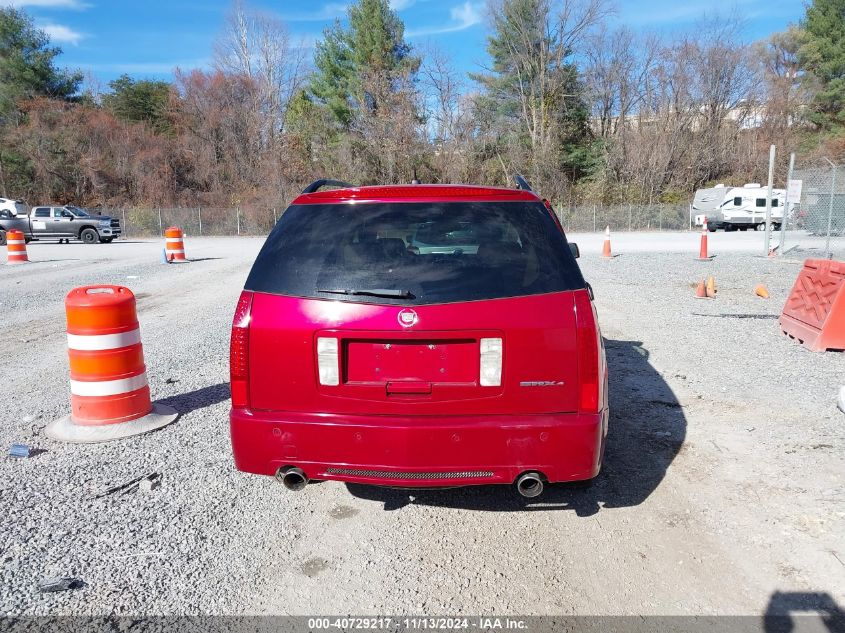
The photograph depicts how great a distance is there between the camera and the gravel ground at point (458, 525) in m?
2.86

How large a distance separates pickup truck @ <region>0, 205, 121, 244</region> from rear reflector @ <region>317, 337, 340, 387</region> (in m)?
34.1

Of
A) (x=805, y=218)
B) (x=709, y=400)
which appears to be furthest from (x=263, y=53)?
(x=709, y=400)

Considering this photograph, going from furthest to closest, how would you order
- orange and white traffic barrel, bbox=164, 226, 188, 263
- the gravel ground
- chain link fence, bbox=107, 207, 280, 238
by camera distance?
chain link fence, bbox=107, 207, 280, 238 < orange and white traffic barrel, bbox=164, 226, 188, 263 < the gravel ground

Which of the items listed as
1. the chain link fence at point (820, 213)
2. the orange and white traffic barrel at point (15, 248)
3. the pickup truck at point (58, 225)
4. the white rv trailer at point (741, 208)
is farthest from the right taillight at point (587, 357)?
the white rv trailer at point (741, 208)

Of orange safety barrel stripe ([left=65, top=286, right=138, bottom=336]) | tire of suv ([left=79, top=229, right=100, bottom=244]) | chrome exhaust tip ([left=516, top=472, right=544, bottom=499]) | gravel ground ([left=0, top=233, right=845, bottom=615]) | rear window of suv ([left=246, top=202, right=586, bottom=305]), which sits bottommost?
tire of suv ([left=79, top=229, right=100, bottom=244])

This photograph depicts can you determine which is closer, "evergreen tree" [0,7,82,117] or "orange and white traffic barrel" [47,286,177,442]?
"orange and white traffic barrel" [47,286,177,442]

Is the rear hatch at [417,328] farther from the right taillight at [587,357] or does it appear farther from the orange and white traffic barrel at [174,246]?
the orange and white traffic barrel at [174,246]

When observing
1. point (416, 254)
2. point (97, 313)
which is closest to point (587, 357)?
point (416, 254)

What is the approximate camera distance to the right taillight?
9.94 feet

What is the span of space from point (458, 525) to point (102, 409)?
9.86 ft

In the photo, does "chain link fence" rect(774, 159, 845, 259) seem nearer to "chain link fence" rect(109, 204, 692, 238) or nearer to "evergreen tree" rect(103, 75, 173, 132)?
"chain link fence" rect(109, 204, 692, 238)

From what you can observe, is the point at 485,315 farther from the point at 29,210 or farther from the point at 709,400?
the point at 29,210

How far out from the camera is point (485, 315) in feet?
9.73

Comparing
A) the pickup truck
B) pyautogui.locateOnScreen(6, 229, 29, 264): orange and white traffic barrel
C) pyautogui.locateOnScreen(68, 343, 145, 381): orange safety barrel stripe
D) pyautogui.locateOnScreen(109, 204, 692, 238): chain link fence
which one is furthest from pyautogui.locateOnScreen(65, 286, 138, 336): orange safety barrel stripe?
pyautogui.locateOnScreen(109, 204, 692, 238): chain link fence
